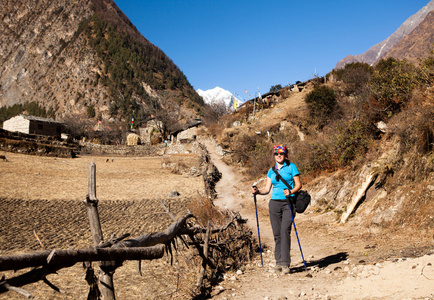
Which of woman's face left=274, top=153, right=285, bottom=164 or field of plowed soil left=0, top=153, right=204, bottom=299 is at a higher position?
woman's face left=274, top=153, right=285, bottom=164

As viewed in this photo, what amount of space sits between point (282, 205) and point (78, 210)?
11.7m

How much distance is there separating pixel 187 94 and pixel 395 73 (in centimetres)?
11574

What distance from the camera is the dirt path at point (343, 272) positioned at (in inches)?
145

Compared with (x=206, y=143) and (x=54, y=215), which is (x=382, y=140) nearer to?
(x=54, y=215)

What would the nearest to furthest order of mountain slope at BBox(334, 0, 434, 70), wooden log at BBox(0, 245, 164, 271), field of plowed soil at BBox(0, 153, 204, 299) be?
wooden log at BBox(0, 245, 164, 271)
field of plowed soil at BBox(0, 153, 204, 299)
mountain slope at BBox(334, 0, 434, 70)

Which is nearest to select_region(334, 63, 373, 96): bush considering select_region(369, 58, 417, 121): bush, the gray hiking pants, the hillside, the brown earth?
select_region(369, 58, 417, 121): bush

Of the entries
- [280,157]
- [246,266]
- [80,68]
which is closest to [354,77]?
[280,157]

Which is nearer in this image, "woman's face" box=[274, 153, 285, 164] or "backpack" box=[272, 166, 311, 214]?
"backpack" box=[272, 166, 311, 214]

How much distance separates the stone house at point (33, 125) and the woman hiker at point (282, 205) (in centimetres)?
5150

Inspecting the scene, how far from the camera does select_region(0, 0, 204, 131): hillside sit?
326 ft

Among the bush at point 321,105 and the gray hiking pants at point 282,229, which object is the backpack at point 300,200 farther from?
the bush at point 321,105

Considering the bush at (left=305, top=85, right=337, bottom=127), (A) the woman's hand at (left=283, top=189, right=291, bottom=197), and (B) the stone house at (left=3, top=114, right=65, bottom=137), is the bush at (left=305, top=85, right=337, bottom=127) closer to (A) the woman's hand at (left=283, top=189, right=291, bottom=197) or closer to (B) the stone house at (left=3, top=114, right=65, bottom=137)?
(A) the woman's hand at (left=283, top=189, right=291, bottom=197)

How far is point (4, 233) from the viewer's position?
387 inches

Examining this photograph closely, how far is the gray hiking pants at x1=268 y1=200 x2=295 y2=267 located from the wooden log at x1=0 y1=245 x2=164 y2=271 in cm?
251
